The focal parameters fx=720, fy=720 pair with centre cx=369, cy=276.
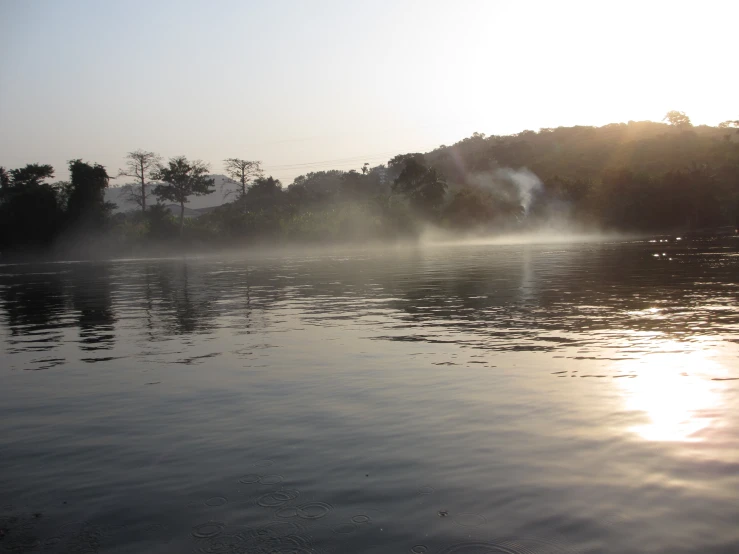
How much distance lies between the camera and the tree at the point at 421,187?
157750 mm

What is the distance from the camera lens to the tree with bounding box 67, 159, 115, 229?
113 m

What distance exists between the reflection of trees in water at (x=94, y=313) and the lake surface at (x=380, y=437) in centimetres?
24

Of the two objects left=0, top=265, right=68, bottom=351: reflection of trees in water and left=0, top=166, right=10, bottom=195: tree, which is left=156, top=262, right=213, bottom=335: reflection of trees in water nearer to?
left=0, top=265, right=68, bottom=351: reflection of trees in water

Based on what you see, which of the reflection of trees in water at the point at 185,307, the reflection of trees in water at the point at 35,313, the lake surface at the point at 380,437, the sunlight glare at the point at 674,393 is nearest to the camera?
the lake surface at the point at 380,437

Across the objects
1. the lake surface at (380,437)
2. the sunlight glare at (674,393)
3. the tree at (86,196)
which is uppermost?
the tree at (86,196)

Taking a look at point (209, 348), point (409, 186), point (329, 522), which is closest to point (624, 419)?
point (329, 522)

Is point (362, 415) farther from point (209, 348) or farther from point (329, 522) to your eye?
point (209, 348)

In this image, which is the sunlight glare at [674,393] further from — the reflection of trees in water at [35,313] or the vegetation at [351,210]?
the vegetation at [351,210]

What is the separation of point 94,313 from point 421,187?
134234 mm

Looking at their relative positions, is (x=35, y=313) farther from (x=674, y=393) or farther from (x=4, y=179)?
(x=4, y=179)

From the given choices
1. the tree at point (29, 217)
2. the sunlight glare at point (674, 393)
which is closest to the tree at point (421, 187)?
the tree at point (29, 217)

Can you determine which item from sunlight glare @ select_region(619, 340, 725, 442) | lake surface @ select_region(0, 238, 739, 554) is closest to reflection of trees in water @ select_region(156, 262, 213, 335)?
lake surface @ select_region(0, 238, 739, 554)

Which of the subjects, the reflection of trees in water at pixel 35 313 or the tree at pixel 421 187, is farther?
the tree at pixel 421 187

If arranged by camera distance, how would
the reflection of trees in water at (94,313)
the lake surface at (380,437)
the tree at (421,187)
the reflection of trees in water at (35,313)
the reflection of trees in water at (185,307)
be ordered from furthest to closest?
the tree at (421,187) < the reflection of trees in water at (185,307) < the reflection of trees in water at (35,313) < the reflection of trees in water at (94,313) < the lake surface at (380,437)
